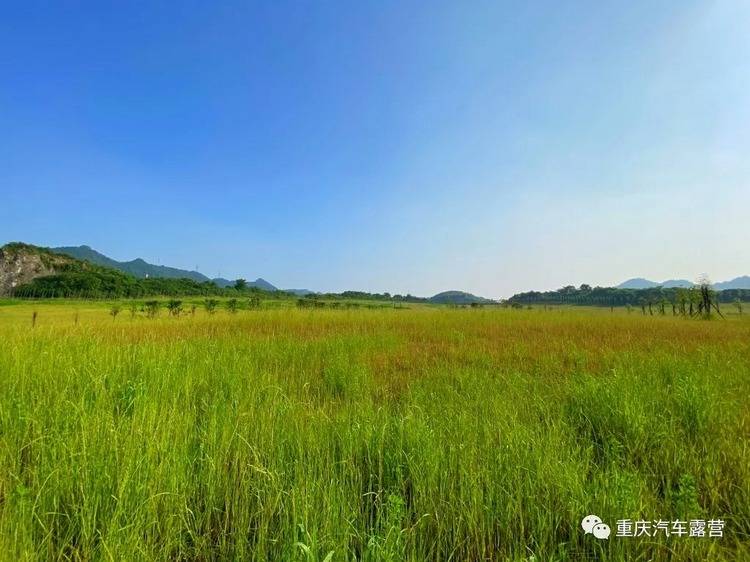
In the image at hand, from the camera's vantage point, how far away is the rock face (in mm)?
117750

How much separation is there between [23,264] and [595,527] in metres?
182

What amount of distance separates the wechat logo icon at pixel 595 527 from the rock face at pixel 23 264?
552 ft

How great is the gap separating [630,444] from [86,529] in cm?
373

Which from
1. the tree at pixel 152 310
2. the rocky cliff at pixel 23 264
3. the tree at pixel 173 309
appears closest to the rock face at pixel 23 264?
the rocky cliff at pixel 23 264

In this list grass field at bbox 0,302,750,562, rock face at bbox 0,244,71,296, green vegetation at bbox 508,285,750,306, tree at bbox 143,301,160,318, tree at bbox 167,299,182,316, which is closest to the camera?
grass field at bbox 0,302,750,562

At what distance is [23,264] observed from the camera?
123 metres

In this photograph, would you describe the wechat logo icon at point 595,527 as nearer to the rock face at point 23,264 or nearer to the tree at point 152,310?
the tree at point 152,310

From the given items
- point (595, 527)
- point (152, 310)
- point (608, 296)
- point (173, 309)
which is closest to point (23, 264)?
point (152, 310)

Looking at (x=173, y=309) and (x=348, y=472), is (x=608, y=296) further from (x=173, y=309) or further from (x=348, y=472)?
(x=348, y=472)

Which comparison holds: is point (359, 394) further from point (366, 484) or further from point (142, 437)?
point (142, 437)

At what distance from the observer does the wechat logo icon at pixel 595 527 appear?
169 cm

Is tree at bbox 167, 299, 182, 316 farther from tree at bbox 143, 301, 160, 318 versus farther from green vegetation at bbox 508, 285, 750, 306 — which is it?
green vegetation at bbox 508, 285, 750, 306

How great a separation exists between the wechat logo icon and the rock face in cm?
16833

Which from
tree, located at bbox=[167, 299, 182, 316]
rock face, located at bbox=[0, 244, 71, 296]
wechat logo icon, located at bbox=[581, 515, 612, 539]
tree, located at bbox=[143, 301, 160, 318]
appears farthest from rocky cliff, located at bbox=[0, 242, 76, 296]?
wechat logo icon, located at bbox=[581, 515, 612, 539]
